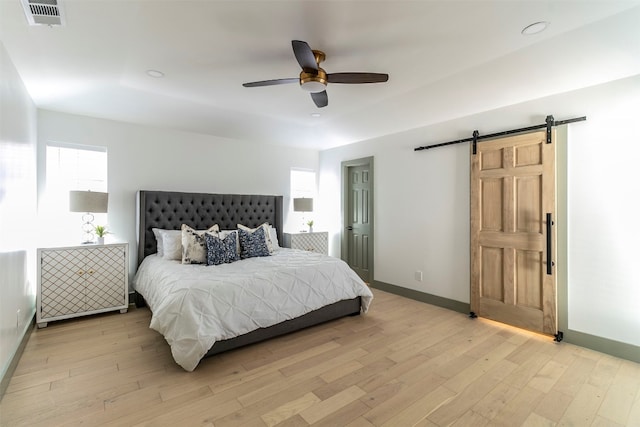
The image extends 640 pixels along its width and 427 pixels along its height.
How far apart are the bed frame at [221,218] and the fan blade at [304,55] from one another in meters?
2.39

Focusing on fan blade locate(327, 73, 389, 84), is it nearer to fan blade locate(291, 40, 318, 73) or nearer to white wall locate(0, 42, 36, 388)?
fan blade locate(291, 40, 318, 73)

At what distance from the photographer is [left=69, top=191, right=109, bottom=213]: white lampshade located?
3.38 metres

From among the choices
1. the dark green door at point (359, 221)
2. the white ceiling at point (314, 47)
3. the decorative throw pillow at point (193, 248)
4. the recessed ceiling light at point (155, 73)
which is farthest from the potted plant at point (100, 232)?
the dark green door at point (359, 221)

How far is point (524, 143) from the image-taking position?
10.6 ft

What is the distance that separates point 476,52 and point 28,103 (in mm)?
4447

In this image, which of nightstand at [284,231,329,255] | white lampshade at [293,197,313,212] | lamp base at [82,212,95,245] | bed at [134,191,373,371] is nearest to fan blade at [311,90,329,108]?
bed at [134,191,373,371]

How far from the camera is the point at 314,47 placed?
8.37ft

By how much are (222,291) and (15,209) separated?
71.4 inches

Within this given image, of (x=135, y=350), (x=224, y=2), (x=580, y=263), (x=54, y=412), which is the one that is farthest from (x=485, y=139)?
(x=54, y=412)

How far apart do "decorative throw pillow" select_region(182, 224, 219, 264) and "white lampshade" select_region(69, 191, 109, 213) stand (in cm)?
99

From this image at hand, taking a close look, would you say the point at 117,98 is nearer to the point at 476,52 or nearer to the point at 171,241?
the point at 171,241

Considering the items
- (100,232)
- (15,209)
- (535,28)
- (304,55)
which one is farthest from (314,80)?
(100,232)

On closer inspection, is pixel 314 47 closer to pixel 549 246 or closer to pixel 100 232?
pixel 549 246

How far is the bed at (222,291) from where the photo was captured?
246 centimetres
